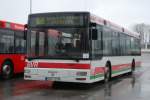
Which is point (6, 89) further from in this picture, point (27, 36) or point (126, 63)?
point (126, 63)

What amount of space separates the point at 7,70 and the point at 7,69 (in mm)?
51

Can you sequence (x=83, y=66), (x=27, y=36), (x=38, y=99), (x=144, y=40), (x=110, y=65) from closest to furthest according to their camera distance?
(x=38, y=99)
(x=83, y=66)
(x=27, y=36)
(x=110, y=65)
(x=144, y=40)

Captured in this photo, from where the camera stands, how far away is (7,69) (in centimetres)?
1828

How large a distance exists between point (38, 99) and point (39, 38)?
11.4 feet

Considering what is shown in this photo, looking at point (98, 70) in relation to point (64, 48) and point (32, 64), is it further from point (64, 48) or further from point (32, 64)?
point (32, 64)

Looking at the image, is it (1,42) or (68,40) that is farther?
(1,42)

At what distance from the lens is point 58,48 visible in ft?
45.5

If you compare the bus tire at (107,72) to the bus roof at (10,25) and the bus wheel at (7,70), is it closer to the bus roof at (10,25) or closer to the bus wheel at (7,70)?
the bus wheel at (7,70)

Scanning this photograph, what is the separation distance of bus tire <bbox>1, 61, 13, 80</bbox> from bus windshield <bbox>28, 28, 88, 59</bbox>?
411 centimetres

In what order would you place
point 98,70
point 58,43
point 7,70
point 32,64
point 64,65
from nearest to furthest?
point 64,65, point 58,43, point 32,64, point 98,70, point 7,70

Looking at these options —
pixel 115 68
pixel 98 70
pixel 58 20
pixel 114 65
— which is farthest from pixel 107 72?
pixel 58 20

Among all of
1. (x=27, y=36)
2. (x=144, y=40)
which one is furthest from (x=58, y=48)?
(x=144, y=40)

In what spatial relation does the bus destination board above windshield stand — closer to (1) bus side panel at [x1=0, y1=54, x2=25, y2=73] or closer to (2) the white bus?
(2) the white bus

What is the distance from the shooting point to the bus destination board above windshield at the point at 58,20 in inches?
542
